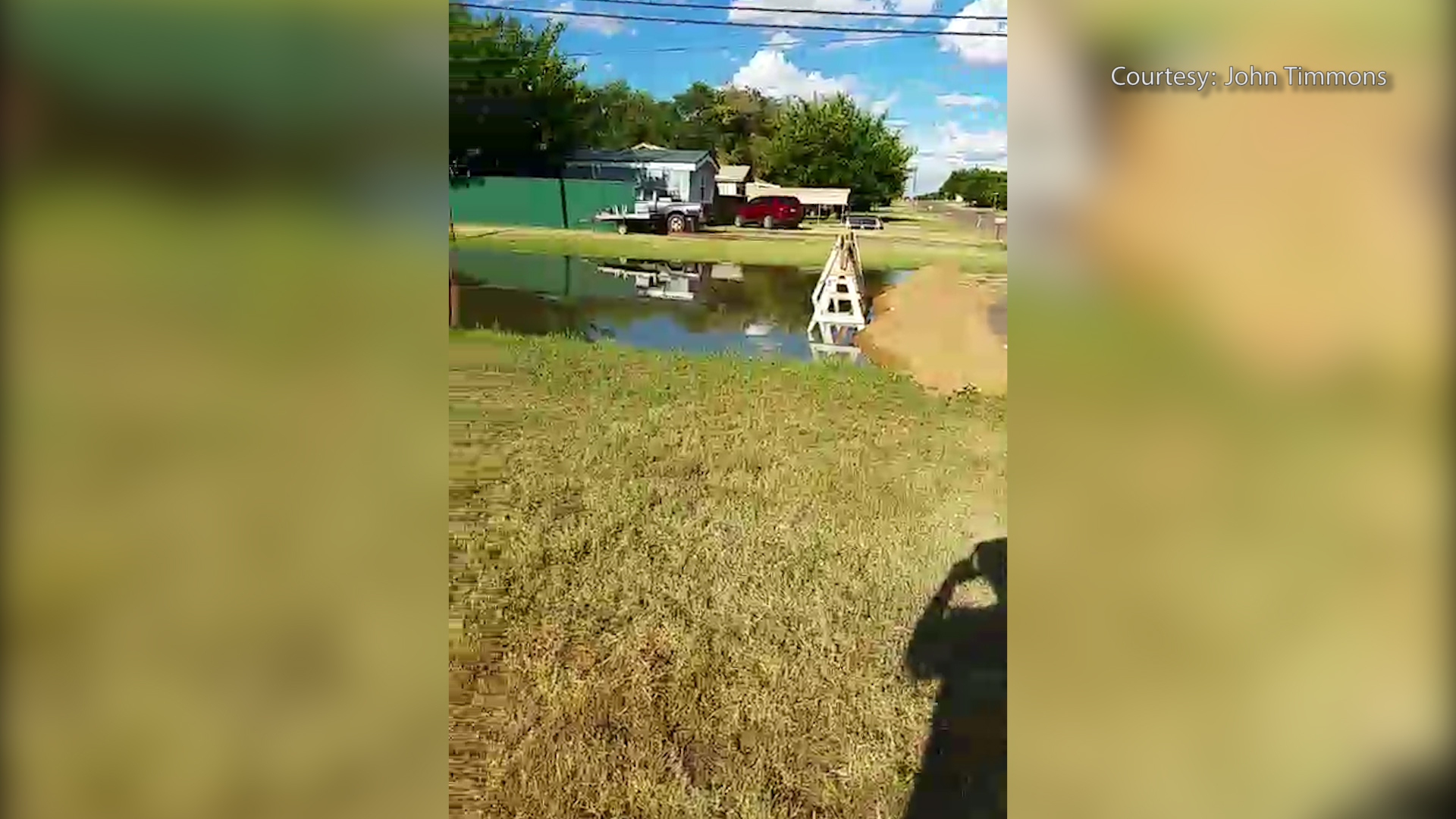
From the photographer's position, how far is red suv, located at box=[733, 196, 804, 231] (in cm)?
152

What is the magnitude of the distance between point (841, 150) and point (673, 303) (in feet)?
1.31

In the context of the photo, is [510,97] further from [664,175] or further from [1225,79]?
[1225,79]

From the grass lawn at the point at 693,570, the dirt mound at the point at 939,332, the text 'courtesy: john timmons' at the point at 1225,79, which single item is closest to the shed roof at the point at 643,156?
the grass lawn at the point at 693,570

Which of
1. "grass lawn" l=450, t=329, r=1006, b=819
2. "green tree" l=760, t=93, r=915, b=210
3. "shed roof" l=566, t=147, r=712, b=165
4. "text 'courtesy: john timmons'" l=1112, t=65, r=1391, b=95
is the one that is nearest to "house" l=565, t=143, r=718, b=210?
"shed roof" l=566, t=147, r=712, b=165

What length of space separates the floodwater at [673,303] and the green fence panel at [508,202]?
0.09 meters

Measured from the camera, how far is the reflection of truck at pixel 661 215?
4.90 feet

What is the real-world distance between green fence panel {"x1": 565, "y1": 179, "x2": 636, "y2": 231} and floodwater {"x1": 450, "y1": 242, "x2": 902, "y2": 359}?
85 mm

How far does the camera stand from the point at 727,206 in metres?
1.52

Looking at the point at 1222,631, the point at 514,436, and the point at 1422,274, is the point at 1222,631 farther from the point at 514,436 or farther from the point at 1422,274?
the point at 514,436

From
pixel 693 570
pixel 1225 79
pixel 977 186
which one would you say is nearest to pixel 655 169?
pixel 977 186

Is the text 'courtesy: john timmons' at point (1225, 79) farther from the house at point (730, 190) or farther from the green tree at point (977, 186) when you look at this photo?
the house at point (730, 190)

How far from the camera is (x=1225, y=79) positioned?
1.00 metres

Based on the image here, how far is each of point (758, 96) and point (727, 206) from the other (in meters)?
0.18

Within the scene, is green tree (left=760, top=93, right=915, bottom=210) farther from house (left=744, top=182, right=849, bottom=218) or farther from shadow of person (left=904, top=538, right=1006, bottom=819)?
shadow of person (left=904, top=538, right=1006, bottom=819)
